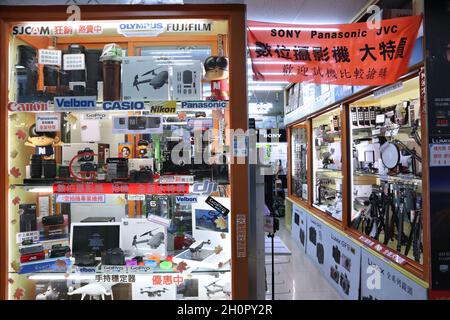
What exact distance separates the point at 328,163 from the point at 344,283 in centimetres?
205

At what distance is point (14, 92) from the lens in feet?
7.02

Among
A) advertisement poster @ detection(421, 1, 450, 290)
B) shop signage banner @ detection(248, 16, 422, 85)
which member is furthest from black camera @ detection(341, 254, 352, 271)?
shop signage banner @ detection(248, 16, 422, 85)

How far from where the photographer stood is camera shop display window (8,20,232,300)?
6.95 ft

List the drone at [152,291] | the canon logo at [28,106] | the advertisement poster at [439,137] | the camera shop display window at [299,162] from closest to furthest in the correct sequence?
the canon logo at [28,106] → the drone at [152,291] → the advertisement poster at [439,137] → the camera shop display window at [299,162]

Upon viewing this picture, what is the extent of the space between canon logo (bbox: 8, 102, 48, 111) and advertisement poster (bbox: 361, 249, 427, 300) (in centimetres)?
303

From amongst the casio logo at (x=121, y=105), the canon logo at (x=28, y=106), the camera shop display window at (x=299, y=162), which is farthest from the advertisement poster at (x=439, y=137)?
the camera shop display window at (x=299, y=162)

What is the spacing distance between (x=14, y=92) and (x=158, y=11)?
108 cm

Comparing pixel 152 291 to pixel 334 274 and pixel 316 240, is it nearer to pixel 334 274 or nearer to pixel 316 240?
pixel 334 274

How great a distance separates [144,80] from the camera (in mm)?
2172

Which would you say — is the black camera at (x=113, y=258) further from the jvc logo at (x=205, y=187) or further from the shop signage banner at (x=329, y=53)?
the shop signage banner at (x=329, y=53)

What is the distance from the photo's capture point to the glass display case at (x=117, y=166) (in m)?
2.12

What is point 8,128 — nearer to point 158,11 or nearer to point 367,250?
point 158,11

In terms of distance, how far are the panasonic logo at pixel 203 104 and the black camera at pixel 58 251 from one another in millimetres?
1257

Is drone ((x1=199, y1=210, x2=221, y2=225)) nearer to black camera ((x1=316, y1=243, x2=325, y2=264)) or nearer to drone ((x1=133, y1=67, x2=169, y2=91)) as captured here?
drone ((x1=133, y1=67, x2=169, y2=91))
